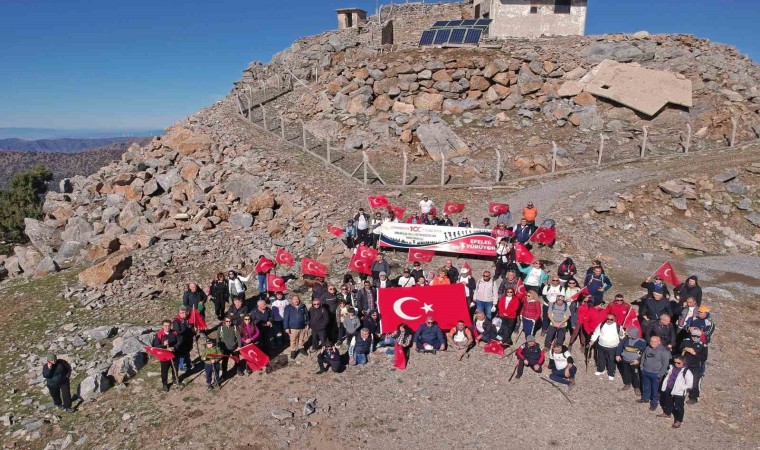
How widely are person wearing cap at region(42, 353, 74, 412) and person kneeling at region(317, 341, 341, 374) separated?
5.94 meters

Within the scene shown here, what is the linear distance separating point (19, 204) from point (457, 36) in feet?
133

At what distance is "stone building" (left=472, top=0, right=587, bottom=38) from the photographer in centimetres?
3447

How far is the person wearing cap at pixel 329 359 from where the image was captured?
12.0m

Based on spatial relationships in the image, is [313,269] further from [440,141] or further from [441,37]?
[441,37]

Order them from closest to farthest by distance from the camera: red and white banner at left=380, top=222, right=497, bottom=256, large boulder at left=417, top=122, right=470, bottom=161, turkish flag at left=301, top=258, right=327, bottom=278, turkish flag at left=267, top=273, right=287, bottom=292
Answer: turkish flag at left=267, top=273, right=287, bottom=292
turkish flag at left=301, top=258, right=327, bottom=278
red and white banner at left=380, top=222, right=497, bottom=256
large boulder at left=417, top=122, right=470, bottom=161

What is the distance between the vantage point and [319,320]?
12641mm

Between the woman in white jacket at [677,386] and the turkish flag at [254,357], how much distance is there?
8944 millimetres

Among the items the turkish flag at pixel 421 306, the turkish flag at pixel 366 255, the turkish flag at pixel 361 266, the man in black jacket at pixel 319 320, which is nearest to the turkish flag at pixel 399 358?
the turkish flag at pixel 421 306

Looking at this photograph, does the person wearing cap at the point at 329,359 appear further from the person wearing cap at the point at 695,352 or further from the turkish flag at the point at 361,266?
the person wearing cap at the point at 695,352

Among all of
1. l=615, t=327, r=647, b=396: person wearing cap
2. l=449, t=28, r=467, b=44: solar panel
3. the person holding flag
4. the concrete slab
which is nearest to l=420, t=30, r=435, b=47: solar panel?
l=449, t=28, r=467, b=44: solar panel

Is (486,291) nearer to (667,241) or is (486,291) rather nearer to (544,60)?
(667,241)

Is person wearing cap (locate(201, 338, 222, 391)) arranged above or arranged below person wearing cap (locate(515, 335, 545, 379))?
below

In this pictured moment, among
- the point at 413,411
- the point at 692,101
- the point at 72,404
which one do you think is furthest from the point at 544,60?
the point at 72,404

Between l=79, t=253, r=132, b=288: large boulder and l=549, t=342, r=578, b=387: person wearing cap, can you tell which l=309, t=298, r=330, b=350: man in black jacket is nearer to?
l=549, t=342, r=578, b=387: person wearing cap
